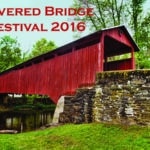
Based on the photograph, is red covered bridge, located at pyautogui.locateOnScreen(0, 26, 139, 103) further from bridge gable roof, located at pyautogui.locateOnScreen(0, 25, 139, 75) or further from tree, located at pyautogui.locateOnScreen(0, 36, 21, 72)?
tree, located at pyautogui.locateOnScreen(0, 36, 21, 72)

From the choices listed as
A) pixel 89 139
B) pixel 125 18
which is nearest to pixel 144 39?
pixel 125 18

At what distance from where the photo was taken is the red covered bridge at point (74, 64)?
16275mm

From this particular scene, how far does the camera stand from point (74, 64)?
693 inches

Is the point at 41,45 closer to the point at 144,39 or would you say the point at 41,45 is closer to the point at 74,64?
the point at 144,39

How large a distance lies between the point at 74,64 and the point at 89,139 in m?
7.25

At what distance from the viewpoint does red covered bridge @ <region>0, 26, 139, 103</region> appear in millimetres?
16275

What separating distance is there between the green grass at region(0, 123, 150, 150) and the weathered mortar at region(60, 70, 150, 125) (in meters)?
Result: 0.49

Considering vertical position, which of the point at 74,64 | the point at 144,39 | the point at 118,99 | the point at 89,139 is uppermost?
→ the point at 144,39

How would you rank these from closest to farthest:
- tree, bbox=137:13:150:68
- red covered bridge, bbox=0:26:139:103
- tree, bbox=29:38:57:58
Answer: red covered bridge, bbox=0:26:139:103 < tree, bbox=137:13:150:68 < tree, bbox=29:38:57:58

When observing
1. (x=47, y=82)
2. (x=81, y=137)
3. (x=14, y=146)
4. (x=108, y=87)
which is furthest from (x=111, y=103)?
(x=47, y=82)

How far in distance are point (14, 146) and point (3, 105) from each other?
807 inches

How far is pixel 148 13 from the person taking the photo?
29.6 meters

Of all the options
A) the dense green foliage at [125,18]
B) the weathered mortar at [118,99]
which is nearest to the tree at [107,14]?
the dense green foliage at [125,18]

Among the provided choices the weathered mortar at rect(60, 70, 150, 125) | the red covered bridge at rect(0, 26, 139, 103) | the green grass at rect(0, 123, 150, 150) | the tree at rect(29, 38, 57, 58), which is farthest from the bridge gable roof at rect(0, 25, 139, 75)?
the tree at rect(29, 38, 57, 58)
